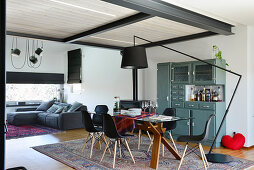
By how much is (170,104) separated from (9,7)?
4.42 metres

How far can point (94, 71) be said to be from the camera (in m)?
9.98

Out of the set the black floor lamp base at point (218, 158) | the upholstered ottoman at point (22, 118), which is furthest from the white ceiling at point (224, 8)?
the upholstered ottoman at point (22, 118)

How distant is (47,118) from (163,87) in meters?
4.47

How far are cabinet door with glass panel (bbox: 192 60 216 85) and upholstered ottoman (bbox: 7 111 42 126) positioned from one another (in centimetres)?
632

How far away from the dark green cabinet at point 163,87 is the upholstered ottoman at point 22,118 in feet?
16.9

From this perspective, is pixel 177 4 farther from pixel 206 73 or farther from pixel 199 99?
pixel 199 99

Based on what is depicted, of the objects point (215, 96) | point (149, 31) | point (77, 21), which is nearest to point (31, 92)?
point (77, 21)

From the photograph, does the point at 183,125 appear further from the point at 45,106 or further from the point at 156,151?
the point at 45,106

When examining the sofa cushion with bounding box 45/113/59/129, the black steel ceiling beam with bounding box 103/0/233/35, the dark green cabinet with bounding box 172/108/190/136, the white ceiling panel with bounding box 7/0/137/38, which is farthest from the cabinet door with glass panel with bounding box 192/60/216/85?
the sofa cushion with bounding box 45/113/59/129

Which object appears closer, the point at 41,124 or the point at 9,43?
the point at 41,124

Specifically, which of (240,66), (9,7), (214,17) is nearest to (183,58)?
(240,66)

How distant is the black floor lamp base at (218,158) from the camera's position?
470 cm

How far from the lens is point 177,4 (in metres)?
4.21
